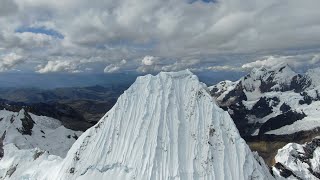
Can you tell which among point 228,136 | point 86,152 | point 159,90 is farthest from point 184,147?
point 86,152

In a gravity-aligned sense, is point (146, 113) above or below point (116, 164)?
above

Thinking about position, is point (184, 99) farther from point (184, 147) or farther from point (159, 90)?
point (184, 147)

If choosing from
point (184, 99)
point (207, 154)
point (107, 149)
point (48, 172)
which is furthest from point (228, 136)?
point (48, 172)

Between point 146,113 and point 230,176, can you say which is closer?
point 230,176

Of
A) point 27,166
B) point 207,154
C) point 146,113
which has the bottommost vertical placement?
point 27,166

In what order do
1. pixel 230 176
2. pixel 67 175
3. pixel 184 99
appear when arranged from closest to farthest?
1. pixel 230 176
2. pixel 67 175
3. pixel 184 99

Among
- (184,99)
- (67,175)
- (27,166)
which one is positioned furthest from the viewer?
A: (27,166)
